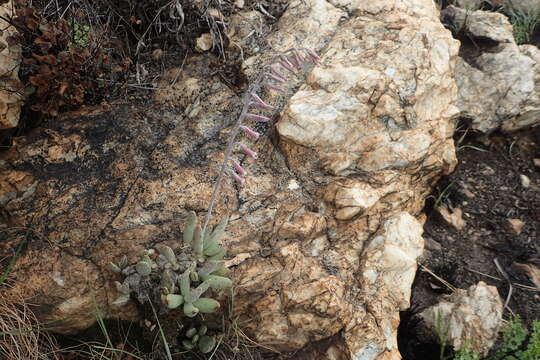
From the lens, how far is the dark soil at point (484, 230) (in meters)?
3.82

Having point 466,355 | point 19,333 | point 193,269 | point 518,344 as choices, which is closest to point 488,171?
point 518,344

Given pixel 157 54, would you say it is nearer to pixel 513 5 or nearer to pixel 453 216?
pixel 453 216

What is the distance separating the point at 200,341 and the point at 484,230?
2.65 metres

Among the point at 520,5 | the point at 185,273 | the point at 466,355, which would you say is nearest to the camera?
the point at 185,273

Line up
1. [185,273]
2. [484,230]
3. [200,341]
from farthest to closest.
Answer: [484,230]
[200,341]
[185,273]

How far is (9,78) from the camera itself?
333 cm

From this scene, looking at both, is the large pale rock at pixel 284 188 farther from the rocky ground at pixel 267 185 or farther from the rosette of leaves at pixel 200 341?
the rosette of leaves at pixel 200 341

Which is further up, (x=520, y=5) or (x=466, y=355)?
(x=520, y=5)

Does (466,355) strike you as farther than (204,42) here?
No

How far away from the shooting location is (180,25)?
3.64 metres

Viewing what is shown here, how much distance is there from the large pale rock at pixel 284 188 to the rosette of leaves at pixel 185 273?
17 centimetres

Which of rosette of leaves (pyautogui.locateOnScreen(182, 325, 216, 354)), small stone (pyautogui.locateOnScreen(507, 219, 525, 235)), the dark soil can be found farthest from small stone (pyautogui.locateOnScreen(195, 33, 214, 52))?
small stone (pyautogui.locateOnScreen(507, 219, 525, 235))

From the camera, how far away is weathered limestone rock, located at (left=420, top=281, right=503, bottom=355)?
3.44 m

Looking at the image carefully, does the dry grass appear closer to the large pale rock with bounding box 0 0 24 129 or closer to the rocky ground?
the rocky ground
